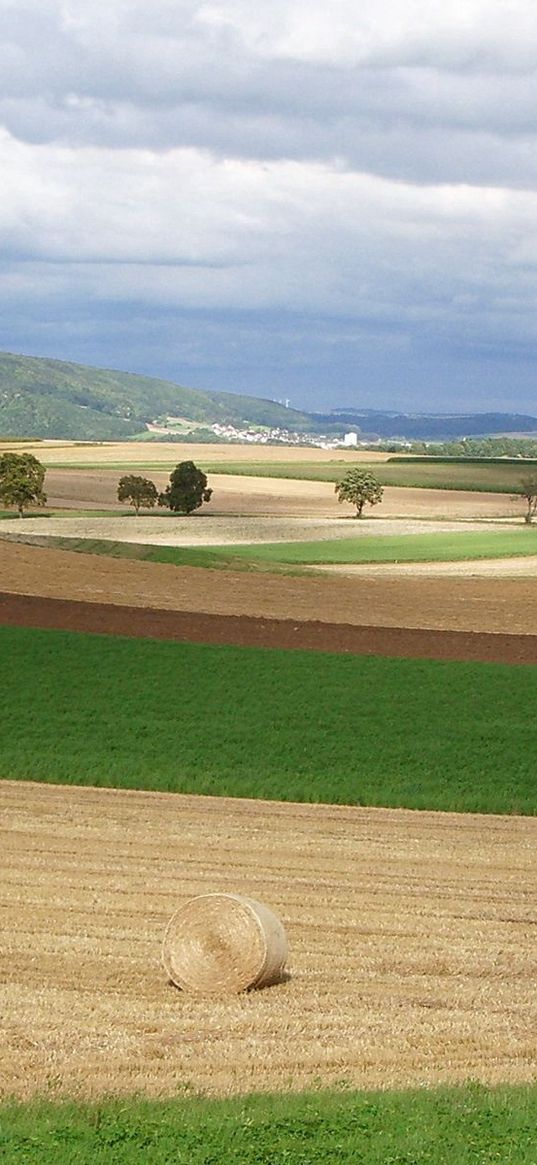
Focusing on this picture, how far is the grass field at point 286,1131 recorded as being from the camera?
10.1 meters

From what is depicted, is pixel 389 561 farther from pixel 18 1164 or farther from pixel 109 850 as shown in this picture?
pixel 18 1164

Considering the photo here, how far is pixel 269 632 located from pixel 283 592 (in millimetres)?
11064

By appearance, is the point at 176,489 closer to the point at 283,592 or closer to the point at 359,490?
the point at 359,490

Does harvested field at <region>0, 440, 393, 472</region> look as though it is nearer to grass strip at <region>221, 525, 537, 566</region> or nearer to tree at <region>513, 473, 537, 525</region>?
tree at <region>513, 473, 537, 525</region>

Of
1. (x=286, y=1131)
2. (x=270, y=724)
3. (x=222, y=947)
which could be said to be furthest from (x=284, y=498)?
(x=286, y=1131)

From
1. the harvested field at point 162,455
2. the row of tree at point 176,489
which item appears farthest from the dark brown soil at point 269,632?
the harvested field at point 162,455

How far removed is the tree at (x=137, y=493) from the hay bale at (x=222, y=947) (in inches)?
3274

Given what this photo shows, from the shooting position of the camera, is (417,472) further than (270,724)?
Yes

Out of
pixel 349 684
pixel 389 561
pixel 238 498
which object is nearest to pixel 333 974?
pixel 349 684

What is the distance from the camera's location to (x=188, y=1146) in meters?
10.3

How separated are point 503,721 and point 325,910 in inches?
524

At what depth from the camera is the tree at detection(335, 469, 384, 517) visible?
99250 mm

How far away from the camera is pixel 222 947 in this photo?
14.6 m

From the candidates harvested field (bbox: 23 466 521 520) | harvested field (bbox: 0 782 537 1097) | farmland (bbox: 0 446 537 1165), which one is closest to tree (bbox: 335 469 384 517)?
harvested field (bbox: 23 466 521 520)
